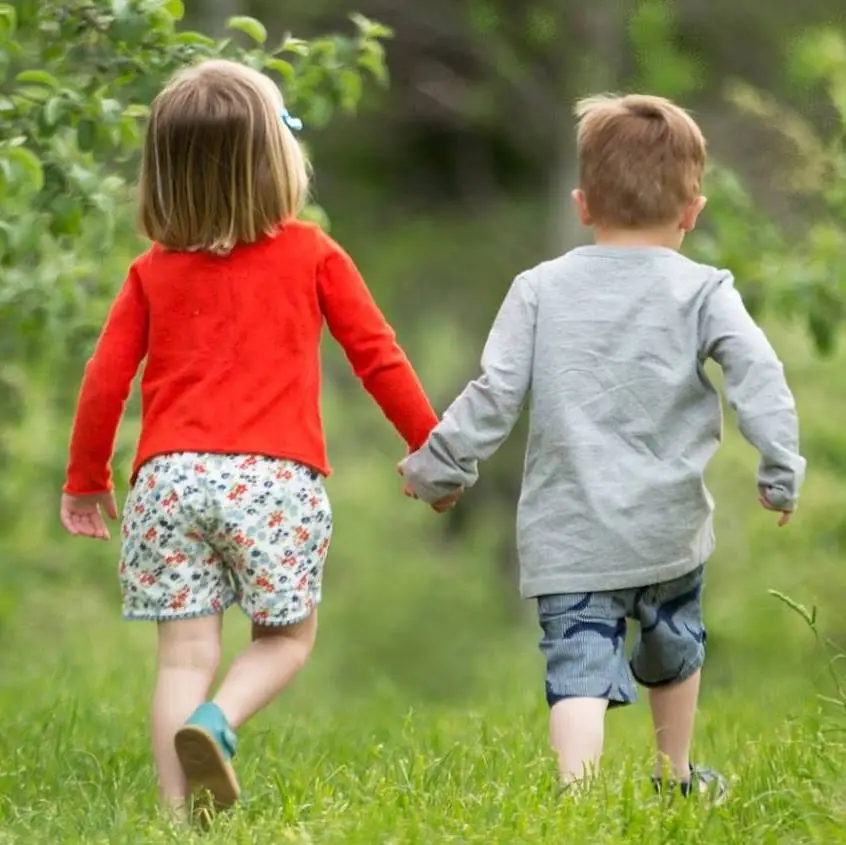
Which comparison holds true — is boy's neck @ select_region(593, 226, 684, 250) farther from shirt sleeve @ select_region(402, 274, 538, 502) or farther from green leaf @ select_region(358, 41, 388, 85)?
green leaf @ select_region(358, 41, 388, 85)

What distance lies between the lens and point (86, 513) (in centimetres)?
448

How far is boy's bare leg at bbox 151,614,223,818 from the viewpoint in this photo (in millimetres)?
4113

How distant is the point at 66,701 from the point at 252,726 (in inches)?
21.7

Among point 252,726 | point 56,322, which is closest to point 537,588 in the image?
point 252,726

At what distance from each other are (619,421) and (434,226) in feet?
49.5

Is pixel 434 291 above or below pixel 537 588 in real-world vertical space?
below

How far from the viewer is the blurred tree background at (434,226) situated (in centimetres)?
537

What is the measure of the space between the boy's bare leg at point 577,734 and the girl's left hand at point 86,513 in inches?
44.1

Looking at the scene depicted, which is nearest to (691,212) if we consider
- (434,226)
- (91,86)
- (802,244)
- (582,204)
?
(582,204)

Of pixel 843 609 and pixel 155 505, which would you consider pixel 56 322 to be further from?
pixel 843 609

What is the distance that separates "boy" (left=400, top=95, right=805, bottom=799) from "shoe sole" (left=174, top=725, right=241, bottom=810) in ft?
2.34

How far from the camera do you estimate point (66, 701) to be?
18.7ft

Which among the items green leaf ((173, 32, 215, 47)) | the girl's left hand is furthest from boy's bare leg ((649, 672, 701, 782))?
green leaf ((173, 32, 215, 47))

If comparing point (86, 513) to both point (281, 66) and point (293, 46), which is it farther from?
point (293, 46)
